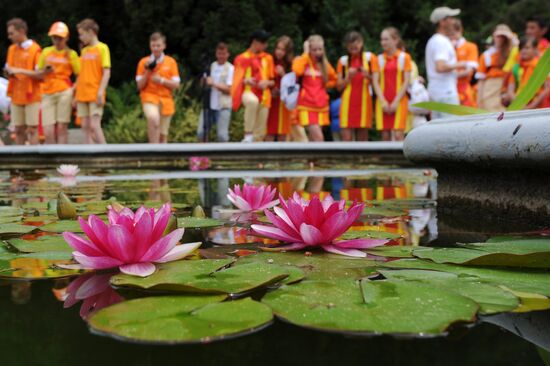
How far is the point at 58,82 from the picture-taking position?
24.1 feet

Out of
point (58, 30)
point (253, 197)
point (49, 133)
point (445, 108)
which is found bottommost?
point (253, 197)

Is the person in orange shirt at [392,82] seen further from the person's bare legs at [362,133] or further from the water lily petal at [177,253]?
the water lily petal at [177,253]

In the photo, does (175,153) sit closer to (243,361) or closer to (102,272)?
(102,272)

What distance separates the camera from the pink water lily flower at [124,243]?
1.05 meters

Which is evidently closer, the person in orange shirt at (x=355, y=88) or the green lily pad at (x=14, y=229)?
the green lily pad at (x=14, y=229)

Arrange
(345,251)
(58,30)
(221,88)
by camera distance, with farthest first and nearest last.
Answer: (221,88)
(58,30)
(345,251)

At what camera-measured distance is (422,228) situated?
1.78m

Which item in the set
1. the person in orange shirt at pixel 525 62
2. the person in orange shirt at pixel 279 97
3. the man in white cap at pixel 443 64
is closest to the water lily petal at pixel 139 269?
the man in white cap at pixel 443 64

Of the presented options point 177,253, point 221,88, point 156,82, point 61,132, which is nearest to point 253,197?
point 177,253

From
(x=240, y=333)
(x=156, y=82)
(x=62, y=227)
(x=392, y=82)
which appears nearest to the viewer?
(x=240, y=333)

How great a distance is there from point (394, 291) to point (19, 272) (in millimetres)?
696

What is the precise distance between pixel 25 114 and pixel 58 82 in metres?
0.58

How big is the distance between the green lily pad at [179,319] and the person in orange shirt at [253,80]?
7198 mm

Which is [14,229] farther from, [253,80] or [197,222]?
[253,80]
